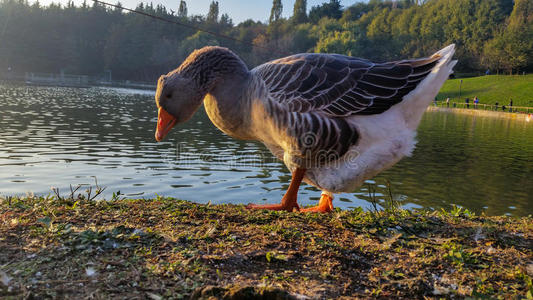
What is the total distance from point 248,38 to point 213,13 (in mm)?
29708

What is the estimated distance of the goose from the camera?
13.0ft

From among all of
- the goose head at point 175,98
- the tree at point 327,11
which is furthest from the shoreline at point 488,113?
the tree at point 327,11

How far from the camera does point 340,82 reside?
13.3ft

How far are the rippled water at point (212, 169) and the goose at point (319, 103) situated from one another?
16.0 ft

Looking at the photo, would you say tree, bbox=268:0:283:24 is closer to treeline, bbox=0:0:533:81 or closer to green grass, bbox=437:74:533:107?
treeline, bbox=0:0:533:81

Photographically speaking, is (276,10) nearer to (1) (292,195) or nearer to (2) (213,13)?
(2) (213,13)

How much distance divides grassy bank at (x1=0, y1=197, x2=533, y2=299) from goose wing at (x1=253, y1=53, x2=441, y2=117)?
1.30 metres

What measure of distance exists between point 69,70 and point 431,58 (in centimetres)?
12131

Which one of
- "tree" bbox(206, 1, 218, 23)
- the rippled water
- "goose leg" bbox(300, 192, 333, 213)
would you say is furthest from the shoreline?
"tree" bbox(206, 1, 218, 23)

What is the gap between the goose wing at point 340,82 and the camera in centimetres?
394

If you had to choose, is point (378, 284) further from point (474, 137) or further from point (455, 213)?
point (474, 137)

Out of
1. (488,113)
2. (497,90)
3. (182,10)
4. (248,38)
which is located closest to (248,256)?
(488,113)

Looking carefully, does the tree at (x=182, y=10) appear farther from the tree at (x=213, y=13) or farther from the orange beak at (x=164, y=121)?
the orange beak at (x=164, y=121)

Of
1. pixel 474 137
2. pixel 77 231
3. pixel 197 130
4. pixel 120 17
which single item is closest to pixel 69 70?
pixel 120 17
